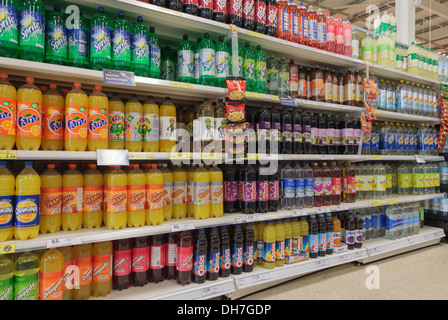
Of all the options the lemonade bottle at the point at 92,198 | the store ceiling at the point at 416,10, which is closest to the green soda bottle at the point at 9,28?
the lemonade bottle at the point at 92,198

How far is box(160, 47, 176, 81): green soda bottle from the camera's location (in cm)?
239

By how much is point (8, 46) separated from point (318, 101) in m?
2.66

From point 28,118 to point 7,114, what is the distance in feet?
0.33

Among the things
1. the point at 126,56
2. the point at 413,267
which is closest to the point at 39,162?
the point at 126,56

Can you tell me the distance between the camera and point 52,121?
5.85 feet

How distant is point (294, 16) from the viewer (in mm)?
2756

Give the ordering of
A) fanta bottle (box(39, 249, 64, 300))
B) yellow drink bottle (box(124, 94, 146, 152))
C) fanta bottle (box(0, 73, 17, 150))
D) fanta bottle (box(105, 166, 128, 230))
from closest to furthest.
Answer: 1. fanta bottle (box(0, 73, 17, 150))
2. fanta bottle (box(39, 249, 64, 300))
3. fanta bottle (box(105, 166, 128, 230))
4. yellow drink bottle (box(124, 94, 146, 152))

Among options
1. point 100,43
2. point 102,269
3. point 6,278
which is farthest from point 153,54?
point 6,278

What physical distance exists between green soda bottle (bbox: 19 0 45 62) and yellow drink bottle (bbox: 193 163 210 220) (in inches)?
52.3

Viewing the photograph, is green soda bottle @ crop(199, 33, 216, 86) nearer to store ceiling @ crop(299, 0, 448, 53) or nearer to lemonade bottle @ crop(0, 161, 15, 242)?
lemonade bottle @ crop(0, 161, 15, 242)

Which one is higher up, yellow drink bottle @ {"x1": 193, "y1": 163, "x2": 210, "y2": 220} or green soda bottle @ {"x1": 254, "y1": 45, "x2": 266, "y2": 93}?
green soda bottle @ {"x1": 254, "y1": 45, "x2": 266, "y2": 93}

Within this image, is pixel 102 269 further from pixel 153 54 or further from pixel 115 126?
pixel 153 54

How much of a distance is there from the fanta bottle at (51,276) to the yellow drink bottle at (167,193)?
77 cm

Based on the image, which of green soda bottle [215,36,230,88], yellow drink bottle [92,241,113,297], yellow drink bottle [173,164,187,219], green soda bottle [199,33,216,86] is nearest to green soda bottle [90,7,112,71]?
green soda bottle [199,33,216,86]
